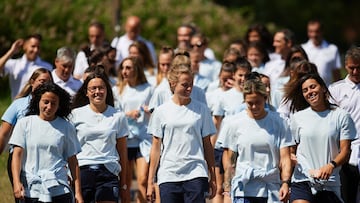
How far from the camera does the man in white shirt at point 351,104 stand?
12945 millimetres

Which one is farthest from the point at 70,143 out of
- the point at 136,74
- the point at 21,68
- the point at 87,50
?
the point at 21,68

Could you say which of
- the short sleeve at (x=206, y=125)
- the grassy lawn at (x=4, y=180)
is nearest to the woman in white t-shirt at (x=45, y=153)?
the short sleeve at (x=206, y=125)

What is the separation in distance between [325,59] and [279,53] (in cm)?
97

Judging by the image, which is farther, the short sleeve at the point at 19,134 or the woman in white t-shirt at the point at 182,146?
the woman in white t-shirt at the point at 182,146

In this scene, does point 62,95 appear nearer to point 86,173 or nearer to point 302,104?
point 86,173

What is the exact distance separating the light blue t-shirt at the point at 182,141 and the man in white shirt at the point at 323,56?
19.2 feet

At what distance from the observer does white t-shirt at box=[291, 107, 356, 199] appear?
11.8 m

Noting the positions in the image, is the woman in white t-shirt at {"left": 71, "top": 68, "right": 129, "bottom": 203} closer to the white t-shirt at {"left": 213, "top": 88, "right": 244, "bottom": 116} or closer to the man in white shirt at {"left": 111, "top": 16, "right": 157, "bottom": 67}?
the white t-shirt at {"left": 213, "top": 88, "right": 244, "bottom": 116}

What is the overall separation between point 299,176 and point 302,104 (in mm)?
883

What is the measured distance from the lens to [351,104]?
13.2 meters

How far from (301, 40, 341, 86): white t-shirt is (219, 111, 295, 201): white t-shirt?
5.99 metres

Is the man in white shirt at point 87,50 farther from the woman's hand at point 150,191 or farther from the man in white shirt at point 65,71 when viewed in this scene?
the woman's hand at point 150,191

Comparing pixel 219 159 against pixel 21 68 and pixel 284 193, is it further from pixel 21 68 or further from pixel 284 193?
pixel 21 68

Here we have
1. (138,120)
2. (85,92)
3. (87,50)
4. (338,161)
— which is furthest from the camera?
(87,50)
